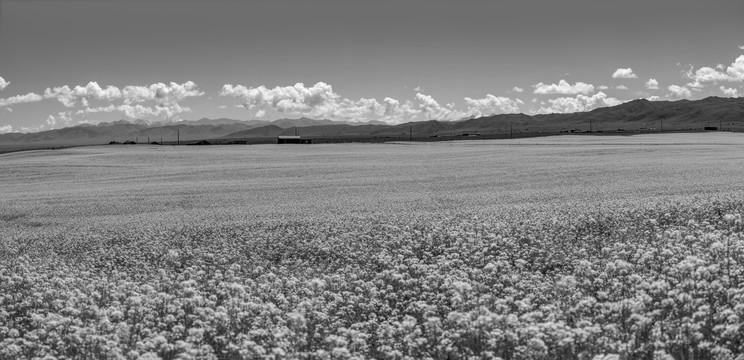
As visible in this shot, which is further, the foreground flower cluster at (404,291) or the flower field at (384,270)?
the flower field at (384,270)

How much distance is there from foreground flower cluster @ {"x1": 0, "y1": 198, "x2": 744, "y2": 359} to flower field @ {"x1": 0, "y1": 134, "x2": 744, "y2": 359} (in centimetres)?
5

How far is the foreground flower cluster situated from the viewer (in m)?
6.52

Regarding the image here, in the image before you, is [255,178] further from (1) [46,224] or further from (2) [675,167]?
(2) [675,167]

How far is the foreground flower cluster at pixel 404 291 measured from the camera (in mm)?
6520

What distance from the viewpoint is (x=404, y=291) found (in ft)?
32.3

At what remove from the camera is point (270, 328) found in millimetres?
7457

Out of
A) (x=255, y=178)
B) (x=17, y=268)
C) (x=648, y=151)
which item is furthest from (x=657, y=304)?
(x=648, y=151)

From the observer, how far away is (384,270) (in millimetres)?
11094

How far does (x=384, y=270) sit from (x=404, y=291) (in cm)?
128

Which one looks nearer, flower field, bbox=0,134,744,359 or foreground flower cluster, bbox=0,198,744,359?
foreground flower cluster, bbox=0,198,744,359

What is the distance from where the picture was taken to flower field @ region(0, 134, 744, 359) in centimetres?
669

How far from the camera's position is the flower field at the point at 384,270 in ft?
22.0

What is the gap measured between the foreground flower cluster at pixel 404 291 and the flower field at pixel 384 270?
0.05 m

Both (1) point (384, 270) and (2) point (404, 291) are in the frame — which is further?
(1) point (384, 270)
